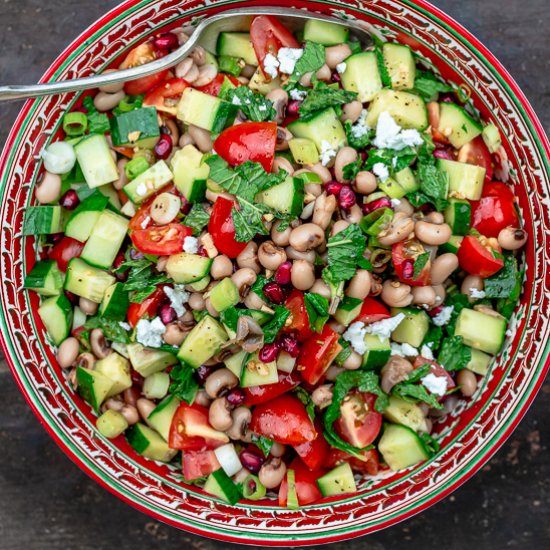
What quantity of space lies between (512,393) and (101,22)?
2.44 meters

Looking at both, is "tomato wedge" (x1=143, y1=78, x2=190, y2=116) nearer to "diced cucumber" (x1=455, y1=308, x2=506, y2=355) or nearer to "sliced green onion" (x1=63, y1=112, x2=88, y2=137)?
"sliced green onion" (x1=63, y1=112, x2=88, y2=137)

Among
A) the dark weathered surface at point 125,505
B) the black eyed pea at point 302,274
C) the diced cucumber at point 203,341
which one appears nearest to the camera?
the black eyed pea at point 302,274

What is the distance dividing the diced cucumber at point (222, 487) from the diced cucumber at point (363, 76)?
1813mm

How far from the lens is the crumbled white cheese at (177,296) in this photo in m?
2.77

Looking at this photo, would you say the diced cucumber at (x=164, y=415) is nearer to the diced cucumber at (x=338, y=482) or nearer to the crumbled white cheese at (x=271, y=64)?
the diced cucumber at (x=338, y=482)

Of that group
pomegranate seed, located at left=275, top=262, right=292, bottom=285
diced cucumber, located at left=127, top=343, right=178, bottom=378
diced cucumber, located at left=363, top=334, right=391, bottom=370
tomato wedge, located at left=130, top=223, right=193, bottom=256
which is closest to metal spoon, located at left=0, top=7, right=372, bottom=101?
tomato wedge, located at left=130, top=223, right=193, bottom=256

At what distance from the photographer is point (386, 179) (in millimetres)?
2766

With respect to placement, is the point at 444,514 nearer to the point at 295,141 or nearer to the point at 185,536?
the point at 185,536

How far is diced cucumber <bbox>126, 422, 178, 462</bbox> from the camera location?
9.46 feet

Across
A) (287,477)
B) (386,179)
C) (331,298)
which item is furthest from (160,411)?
(386,179)

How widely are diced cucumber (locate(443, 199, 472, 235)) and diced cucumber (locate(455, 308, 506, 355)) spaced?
37cm

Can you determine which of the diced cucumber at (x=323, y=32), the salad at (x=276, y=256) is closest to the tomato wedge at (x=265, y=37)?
the salad at (x=276, y=256)

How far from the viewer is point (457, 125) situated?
2863 mm

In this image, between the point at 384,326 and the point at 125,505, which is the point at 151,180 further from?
the point at 125,505
